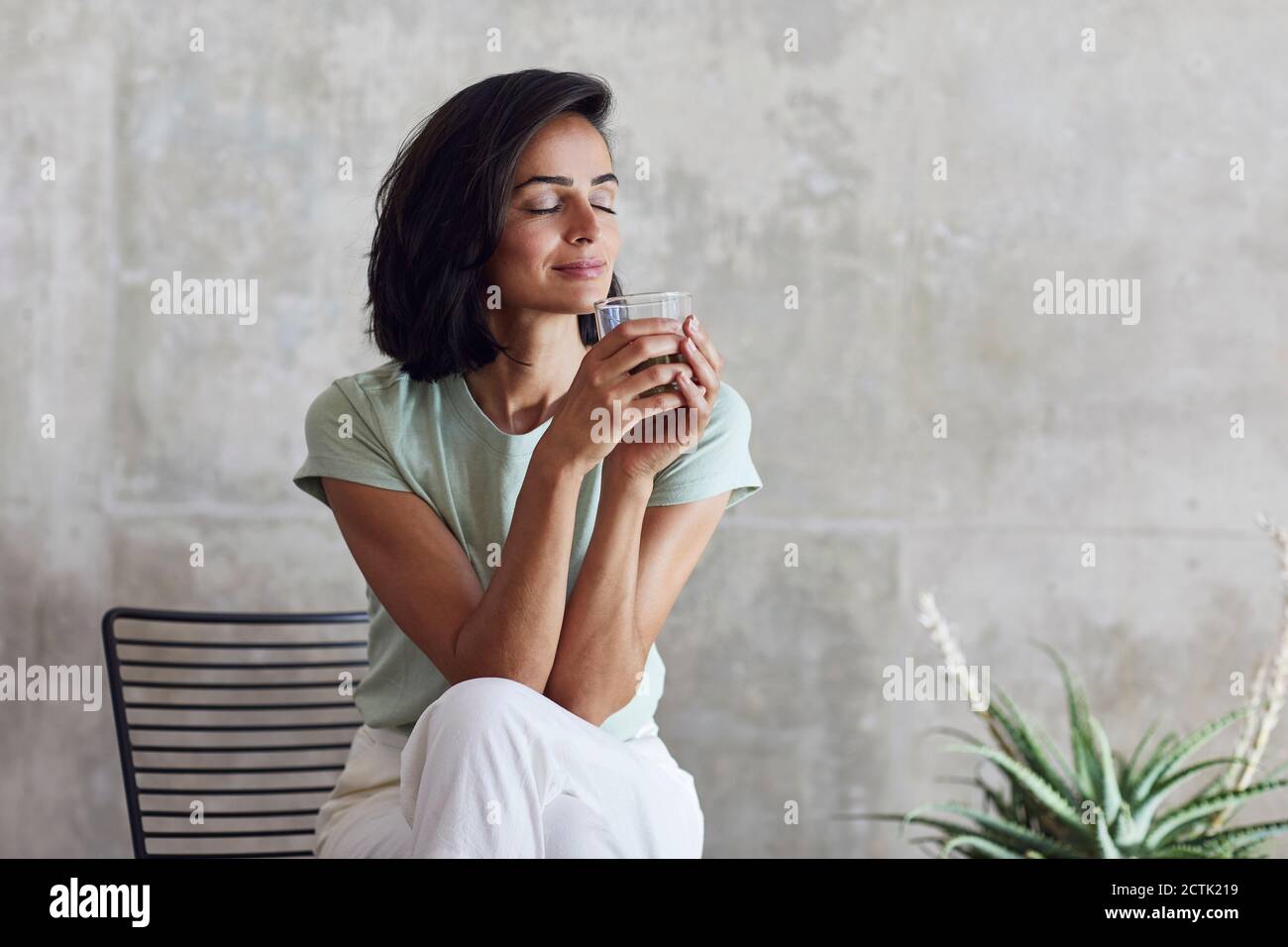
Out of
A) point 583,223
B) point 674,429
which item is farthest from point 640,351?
point 583,223

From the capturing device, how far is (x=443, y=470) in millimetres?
1396

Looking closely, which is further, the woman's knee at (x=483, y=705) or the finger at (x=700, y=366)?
the finger at (x=700, y=366)

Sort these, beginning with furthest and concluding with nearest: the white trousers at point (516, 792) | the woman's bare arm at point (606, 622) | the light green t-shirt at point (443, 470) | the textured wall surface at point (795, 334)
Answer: the textured wall surface at point (795, 334)
the light green t-shirt at point (443, 470)
the woman's bare arm at point (606, 622)
the white trousers at point (516, 792)

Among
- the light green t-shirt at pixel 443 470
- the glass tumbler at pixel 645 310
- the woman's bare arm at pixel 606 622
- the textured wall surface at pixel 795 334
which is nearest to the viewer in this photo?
the glass tumbler at pixel 645 310

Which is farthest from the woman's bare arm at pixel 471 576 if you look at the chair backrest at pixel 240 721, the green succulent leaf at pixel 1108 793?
the chair backrest at pixel 240 721

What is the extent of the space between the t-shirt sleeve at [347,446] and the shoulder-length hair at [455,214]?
0.29ft

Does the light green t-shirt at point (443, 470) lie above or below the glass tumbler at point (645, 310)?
below

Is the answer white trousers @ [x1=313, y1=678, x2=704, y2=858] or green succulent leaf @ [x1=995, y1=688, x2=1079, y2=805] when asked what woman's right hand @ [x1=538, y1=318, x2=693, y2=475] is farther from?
green succulent leaf @ [x1=995, y1=688, x2=1079, y2=805]

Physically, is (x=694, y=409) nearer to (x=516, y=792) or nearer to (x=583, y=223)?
(x=583, y=223)

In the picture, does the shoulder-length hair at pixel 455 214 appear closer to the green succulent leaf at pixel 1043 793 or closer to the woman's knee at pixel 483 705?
the woman's knee at pixel 483 705

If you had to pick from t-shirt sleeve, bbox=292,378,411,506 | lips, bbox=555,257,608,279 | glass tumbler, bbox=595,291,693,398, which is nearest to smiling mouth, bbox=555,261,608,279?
lips, bbox=555,257,608,279

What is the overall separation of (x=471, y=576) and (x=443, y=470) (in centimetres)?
14

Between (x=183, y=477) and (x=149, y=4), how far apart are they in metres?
Result: 0.83

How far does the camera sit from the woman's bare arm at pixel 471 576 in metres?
1.25
